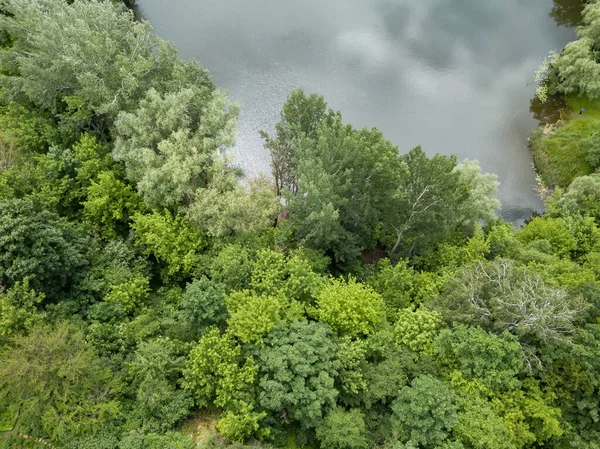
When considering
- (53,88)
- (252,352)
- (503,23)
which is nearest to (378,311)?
(252,352)

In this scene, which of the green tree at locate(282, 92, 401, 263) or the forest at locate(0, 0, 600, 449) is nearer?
the forest at locate(0, 0, 600, 449)

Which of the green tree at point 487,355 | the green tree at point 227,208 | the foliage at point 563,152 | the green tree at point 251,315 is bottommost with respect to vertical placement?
the green tree at point 251,315

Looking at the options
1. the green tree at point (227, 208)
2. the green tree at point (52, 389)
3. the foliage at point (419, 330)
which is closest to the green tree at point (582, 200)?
the foliage at point (419, 330)

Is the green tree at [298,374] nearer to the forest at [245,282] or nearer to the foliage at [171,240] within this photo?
the forest at [245,282]

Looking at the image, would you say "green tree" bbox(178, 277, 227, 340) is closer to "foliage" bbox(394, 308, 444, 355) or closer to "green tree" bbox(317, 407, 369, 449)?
"green tree" bbox(317, 407, 369, 449)

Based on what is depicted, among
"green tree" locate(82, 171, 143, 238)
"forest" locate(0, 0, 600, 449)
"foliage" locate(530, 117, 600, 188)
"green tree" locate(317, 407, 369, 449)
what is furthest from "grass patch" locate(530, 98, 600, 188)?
"green tree" locate(82, 171, 143, 238)
